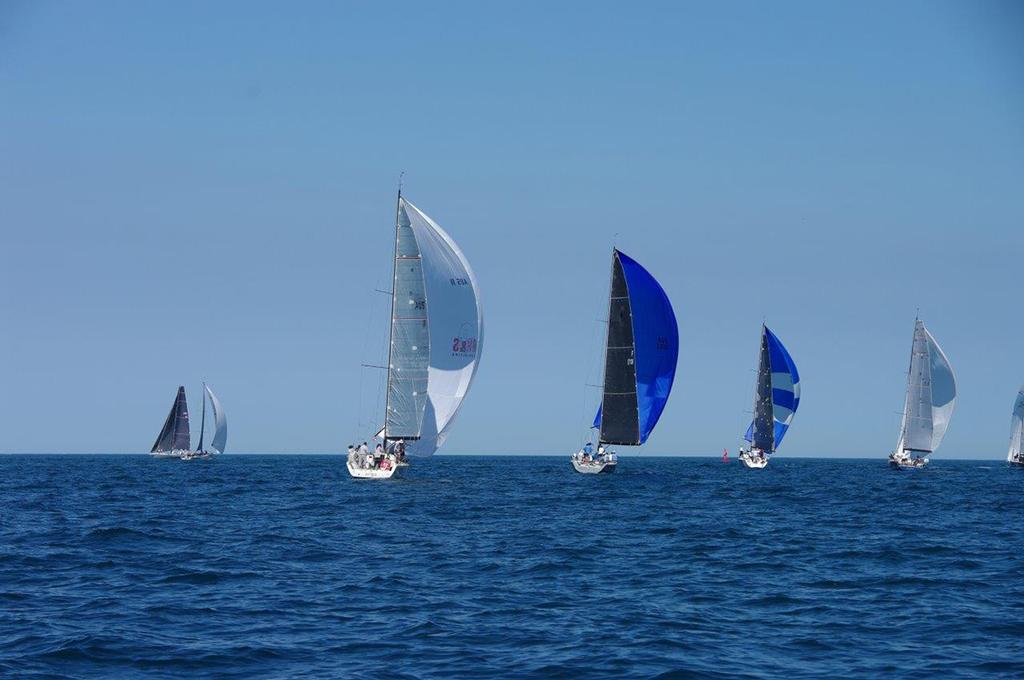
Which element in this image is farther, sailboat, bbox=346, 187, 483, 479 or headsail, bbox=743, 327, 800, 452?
headsail, bbox=743, 327, 800, 452

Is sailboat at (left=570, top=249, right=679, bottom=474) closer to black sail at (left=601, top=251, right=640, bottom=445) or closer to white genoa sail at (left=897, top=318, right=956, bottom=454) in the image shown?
black sail at (left=601, top=251, right=640, bottom=445)

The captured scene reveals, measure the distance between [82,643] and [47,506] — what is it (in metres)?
27.0

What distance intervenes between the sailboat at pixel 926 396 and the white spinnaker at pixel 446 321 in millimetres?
50517

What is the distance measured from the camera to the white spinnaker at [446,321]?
170ft

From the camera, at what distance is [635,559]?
83.8 ft

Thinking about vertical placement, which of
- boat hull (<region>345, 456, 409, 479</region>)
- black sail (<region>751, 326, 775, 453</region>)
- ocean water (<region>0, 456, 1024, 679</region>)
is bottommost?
ocean water (<region>0, 456, 1024, 679</region>)

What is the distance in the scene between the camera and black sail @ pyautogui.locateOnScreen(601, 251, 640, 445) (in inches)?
2502

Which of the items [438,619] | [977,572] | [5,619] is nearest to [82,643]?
[5,619]

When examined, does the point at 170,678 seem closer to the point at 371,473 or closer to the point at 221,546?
the point at 221,546

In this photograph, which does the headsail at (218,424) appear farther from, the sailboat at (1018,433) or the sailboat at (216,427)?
the sailboat at (1018,433)

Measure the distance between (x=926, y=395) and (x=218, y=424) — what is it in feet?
221

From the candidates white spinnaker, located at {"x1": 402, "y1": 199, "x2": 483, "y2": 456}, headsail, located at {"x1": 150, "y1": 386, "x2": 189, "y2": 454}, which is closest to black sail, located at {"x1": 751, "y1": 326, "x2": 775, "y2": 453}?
white spinnaker, located at {"x1": 402, "y1": 199, "x2": 483, "y2": 456}

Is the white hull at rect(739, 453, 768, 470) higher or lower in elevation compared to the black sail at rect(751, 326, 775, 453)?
lower

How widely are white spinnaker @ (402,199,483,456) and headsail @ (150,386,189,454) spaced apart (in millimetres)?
64421
